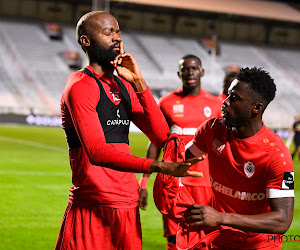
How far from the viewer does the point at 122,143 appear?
3.17m

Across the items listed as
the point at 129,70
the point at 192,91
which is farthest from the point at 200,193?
the point at 129,70

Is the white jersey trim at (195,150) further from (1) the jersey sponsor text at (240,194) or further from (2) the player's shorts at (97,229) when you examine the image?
(2) the player's shorts at (97,229)

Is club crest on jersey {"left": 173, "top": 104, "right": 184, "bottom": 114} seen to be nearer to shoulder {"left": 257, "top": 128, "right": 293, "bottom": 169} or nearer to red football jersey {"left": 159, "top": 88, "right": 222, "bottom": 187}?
red football jersey {"left": 159, "top": 88, "right": 222, "bottom": 187}

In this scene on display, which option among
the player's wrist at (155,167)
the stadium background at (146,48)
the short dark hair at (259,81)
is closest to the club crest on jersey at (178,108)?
the short dark hair at (259,81)

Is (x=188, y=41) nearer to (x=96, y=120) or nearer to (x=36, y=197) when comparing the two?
(x=36, y=197)

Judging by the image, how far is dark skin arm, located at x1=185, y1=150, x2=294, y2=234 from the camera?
2.80 meters

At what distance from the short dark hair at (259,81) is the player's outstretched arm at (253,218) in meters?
0.71

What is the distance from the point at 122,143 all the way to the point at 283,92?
123 ft

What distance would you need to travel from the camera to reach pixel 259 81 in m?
Result: 3.21

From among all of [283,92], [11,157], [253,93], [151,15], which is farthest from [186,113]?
[151,15]

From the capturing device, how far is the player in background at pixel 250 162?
3035 millimetres

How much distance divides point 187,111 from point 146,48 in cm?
3442

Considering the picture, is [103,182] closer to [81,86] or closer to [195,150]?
[81,86]

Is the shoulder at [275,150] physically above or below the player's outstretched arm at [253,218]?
above
